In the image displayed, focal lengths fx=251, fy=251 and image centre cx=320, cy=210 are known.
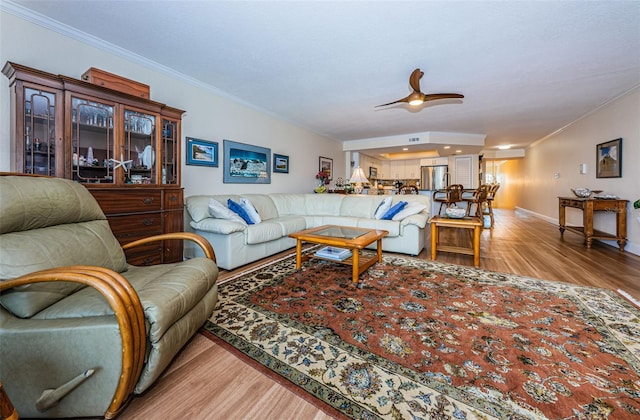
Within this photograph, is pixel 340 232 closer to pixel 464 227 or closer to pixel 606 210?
pixel 464 227

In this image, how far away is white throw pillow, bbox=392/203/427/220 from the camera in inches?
149

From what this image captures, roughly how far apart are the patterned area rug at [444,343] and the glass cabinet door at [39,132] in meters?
1.72

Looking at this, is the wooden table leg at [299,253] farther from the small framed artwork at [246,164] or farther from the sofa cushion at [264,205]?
the small framed artwork at [246,164]

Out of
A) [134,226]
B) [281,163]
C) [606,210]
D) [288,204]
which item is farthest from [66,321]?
[606,210]

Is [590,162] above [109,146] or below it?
above

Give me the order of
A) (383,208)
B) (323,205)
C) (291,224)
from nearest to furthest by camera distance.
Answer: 1. (291,224)
2. (383,208)
3. (323,205)

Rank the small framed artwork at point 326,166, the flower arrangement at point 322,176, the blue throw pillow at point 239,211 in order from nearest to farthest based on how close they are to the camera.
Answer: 1. the blue throw pillow at point 239,211
2. the flower arrangement at point 322,176
3. the small framed artwork at point 326,166

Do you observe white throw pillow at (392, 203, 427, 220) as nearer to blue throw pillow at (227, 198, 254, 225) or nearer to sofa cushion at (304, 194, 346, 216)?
sofa cushion at (304, 194, 346, 216)

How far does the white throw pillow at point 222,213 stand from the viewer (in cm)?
314

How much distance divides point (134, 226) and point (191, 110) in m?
1.89

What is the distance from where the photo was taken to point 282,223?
142 inches

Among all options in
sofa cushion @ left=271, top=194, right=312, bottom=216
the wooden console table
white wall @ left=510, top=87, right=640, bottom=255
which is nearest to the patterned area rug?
sofa cushion @ left=271, top=194, right=312, bottom=216

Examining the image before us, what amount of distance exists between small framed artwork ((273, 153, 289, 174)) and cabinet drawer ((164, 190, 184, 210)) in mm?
2456

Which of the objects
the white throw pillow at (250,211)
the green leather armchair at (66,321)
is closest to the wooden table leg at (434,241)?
the white throw pillow at (250,211)
